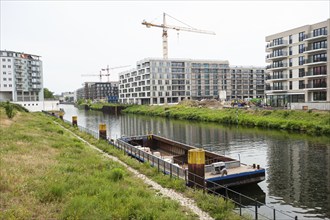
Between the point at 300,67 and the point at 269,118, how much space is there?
19465 mm

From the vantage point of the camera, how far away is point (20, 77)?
391 ft

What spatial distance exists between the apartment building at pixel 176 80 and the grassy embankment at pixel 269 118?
142 feet

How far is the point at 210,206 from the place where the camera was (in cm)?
1358

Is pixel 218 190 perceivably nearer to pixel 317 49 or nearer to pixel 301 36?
pixel 317 49

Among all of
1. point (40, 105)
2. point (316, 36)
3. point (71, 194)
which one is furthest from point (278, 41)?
point (40, 105)

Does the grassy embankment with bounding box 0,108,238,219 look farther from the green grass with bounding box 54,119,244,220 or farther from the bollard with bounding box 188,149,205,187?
the bollard with bounding box 188,149,205,187

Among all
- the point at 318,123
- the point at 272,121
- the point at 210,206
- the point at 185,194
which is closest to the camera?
the point at 210,206

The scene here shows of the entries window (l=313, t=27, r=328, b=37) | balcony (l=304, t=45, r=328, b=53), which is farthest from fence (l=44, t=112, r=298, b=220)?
window (l=313, t=27, r=328, b=37)

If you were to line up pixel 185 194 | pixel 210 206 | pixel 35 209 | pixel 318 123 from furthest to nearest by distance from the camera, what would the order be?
pixel 318 123
pixel 185 194
pixel 210 206
pixel 35 209

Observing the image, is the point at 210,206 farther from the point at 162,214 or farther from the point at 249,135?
the point at 249,135

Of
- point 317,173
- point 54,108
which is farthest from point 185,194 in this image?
point 54,108

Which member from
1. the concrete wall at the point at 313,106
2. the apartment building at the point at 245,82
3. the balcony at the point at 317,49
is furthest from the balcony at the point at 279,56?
the apartment building at the point at 245,82

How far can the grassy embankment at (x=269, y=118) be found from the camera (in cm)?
4547

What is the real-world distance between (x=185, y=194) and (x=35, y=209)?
7613mm
